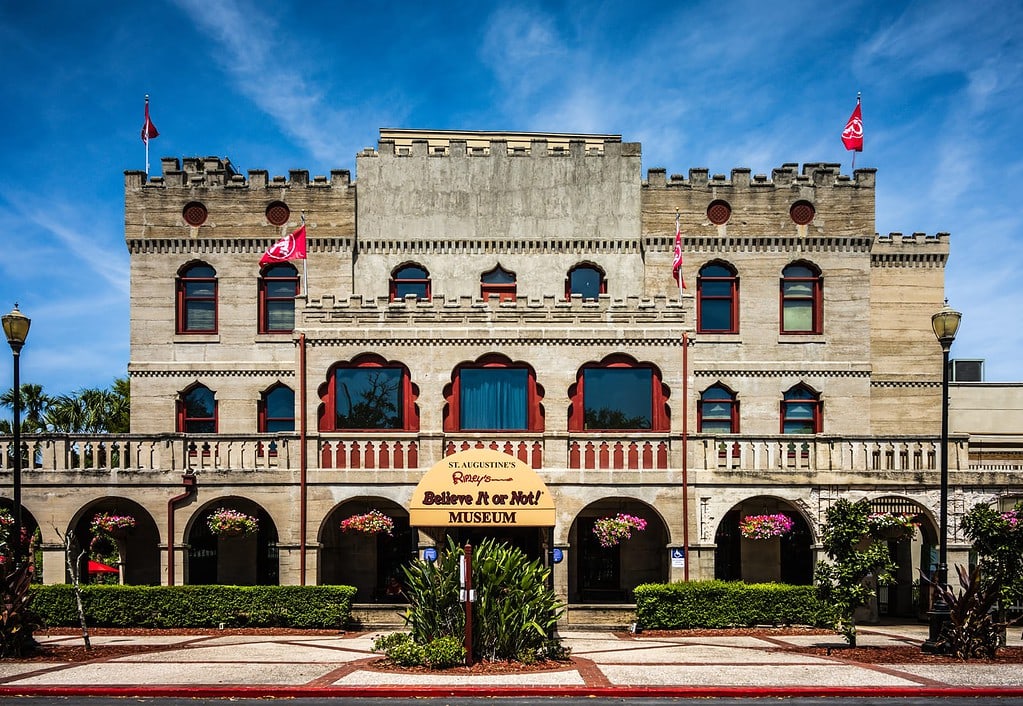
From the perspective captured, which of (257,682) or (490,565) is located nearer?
(257,682)

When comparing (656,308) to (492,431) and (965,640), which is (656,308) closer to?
(492,431)

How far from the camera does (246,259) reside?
34781 millimetres

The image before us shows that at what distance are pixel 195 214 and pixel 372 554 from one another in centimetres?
1310

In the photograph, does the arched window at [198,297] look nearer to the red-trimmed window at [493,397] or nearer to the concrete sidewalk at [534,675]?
the red-trimmed window at [493,397]

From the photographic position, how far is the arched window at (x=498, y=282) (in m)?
34.7

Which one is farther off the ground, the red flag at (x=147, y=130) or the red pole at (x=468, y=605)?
the red flag at (x=147, y=130)

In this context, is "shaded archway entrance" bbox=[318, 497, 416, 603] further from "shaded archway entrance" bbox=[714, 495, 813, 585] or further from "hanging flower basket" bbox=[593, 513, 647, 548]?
"shaded archway entrance" bbox=[714, 495, 813, 585]

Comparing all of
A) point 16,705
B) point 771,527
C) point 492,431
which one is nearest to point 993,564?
point 771,527

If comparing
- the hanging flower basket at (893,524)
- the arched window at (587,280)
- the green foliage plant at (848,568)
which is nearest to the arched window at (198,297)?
the arched window at (587,280)

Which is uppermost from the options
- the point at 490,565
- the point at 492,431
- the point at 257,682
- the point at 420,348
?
the point at 420,348

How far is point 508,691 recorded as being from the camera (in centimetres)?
1792

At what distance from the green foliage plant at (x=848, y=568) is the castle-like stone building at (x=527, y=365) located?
548cm

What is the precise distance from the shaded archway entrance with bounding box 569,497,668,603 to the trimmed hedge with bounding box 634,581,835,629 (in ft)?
18.0

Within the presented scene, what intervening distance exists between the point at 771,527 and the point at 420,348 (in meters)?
11.4
